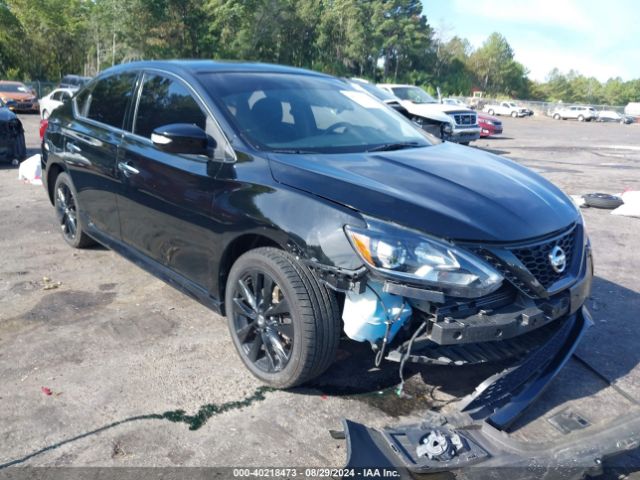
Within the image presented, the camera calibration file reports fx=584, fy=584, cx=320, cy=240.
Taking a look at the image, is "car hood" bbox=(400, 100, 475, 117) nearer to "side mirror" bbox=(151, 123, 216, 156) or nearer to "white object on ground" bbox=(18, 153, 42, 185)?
"white object on ground" bbox=(18, 153, 42, 185)

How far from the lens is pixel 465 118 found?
1639cm

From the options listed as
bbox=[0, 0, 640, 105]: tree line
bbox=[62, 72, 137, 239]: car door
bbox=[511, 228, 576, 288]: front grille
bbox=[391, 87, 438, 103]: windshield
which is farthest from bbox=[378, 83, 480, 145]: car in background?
bbox=[0, 0, 640, 105]: tree line

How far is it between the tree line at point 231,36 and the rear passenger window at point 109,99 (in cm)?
3806

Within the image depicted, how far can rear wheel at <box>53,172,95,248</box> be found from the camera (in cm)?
522

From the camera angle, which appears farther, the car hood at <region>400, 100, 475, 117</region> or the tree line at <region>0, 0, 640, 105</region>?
the tree line at <region>0, 0, 640, 105</region>

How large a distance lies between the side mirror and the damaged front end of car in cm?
117

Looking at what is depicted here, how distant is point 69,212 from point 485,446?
14.5 ft

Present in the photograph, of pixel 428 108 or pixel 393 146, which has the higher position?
pixel 428 108

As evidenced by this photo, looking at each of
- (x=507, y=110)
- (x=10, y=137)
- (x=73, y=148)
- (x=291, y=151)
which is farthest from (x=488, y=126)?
(x=507, y=110)

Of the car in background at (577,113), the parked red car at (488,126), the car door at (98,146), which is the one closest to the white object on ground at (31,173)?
the car door at (98,146)

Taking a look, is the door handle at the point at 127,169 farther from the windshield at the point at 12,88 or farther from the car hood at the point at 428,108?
the windshield at the point at 12,88

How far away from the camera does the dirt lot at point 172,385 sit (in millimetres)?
2701

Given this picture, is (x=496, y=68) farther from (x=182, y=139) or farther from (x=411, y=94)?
(x=182, y=139)

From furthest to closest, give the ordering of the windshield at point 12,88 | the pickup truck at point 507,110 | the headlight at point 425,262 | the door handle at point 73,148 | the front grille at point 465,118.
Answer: the pickup truck at point 507,110 → the windshield at point 12,88 → the front grille at point 465,118 → the door handle at point 73,148 → the headlight at point 425,262
